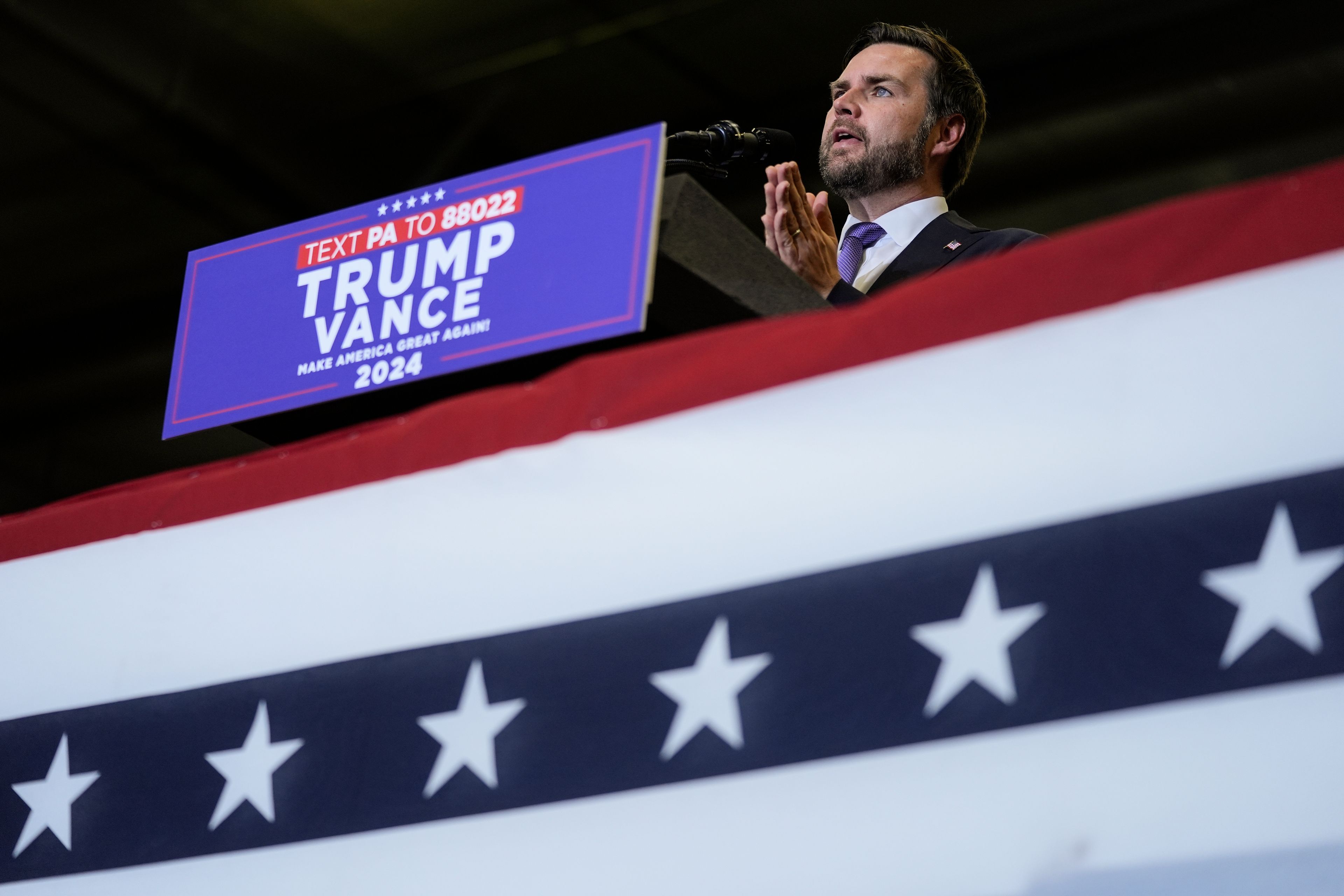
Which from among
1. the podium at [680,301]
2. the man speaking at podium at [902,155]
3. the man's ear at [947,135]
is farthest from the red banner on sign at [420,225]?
the man's ear at [947,135]

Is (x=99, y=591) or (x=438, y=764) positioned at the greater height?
(x=99, y=591)

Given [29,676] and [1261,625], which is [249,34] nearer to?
[29,676]

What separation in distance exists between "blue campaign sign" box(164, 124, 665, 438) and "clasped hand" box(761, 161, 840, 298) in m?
0.44

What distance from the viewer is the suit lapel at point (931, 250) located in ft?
5.29

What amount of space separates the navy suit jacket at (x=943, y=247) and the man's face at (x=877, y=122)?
7.6 inches

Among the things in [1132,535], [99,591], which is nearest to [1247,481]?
[1132,535]

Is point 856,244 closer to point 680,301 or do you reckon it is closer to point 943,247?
point 943,247

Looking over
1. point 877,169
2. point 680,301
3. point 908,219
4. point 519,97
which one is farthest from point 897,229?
point 519,97

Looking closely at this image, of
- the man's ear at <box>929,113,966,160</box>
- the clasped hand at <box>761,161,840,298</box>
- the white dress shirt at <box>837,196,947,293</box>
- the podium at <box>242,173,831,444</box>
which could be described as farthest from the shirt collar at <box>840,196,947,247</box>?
the podium at <box>242,173,831,444</box>

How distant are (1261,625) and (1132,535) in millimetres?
84

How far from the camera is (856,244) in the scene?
1783 millimetres

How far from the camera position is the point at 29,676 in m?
1.14

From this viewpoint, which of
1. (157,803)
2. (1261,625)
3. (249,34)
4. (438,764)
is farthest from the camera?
(249,34)

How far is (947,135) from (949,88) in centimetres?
7
